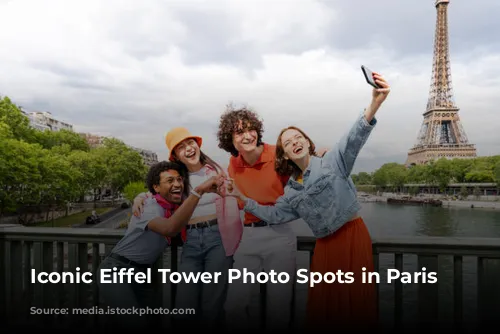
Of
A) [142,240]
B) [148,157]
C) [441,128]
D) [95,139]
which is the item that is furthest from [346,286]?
[441,128]

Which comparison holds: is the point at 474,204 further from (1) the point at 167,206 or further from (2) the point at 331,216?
(1) the point at 167,206

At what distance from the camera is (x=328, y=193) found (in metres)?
2.80

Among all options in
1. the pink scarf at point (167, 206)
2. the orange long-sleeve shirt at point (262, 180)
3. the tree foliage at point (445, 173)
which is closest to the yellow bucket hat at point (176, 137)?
the pink scarf at point (167, 206)

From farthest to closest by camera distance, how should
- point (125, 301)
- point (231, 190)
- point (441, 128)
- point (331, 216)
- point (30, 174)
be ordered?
point (441, 128) < point (30, 174) < point (125, 301) < point (231, 190) < point (331, 216)

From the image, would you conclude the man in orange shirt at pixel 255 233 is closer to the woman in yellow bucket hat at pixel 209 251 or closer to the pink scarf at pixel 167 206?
the woman in yellow bucket hat at pixel 209 251

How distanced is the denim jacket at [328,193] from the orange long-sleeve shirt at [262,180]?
5.7 inches

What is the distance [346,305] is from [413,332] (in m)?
0.55

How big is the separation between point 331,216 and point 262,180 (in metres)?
0.57

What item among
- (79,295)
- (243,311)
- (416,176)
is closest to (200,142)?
(243,311)

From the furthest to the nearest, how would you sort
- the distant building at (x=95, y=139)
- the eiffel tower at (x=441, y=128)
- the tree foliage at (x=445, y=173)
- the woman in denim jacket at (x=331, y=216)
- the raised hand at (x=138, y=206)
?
the eiffel tower at (x=441, y=128) < the tree foliage at (x=445, y=173) < the distant building at (x=95, y=139) < the raised hand at (x=138, y=206) < the woman in denim jacket at (x=331, y=216)

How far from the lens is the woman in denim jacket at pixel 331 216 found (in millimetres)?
2793

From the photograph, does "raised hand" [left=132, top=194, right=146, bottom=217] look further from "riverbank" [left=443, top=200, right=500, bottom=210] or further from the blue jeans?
"riverbank" [left=443, top=200, right=500, bottom=210]

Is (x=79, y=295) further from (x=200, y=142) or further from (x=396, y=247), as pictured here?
(x=396, y=247)

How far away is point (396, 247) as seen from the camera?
9.43ft
